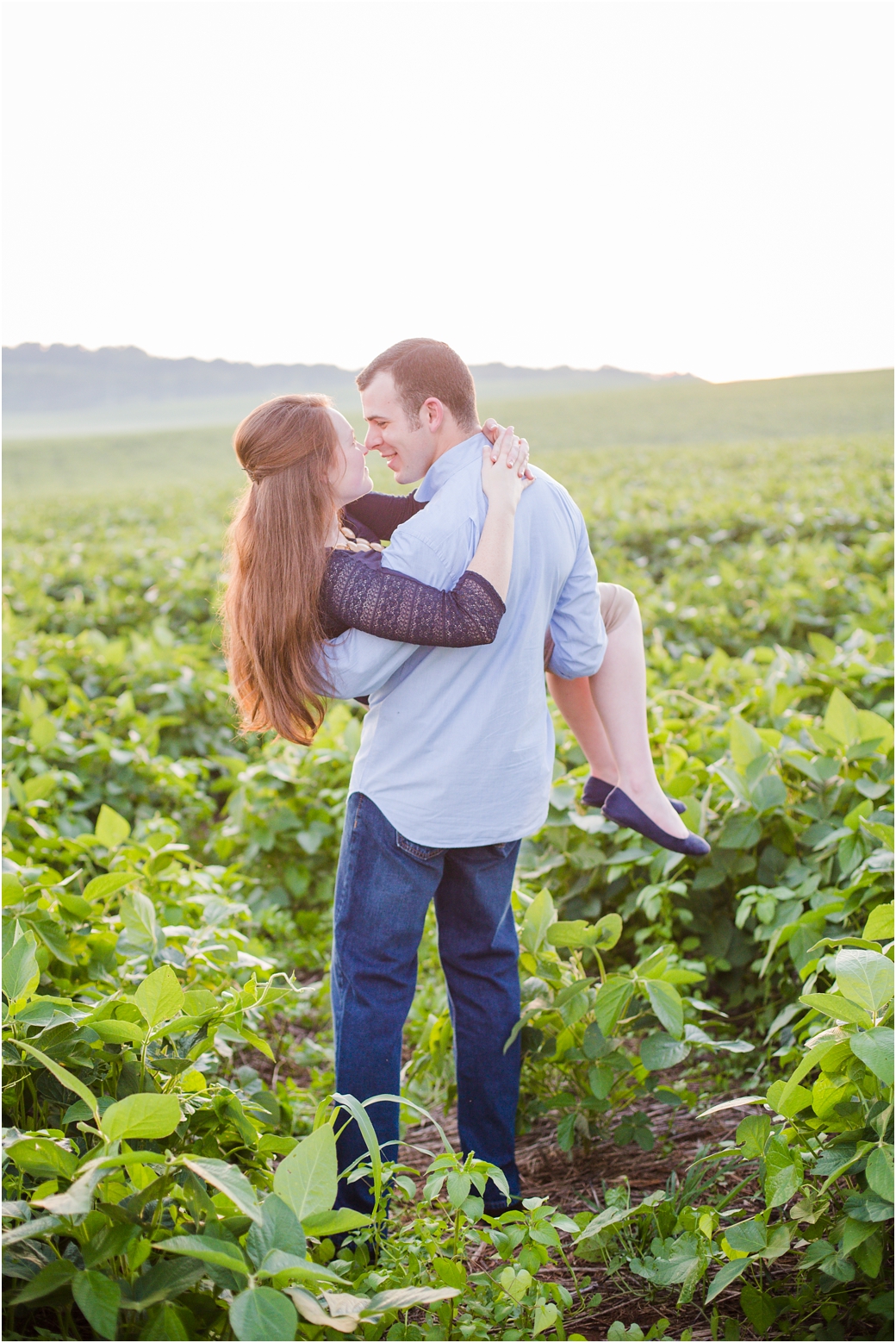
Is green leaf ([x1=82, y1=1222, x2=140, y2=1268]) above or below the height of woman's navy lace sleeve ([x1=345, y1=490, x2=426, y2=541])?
below

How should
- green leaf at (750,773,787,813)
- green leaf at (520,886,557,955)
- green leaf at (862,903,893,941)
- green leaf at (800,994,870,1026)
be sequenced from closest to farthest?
green leaf at (800,994,870,1026), green leaf at (862,903,893,941), green leaf at (520,886,557,955), green leaf at (750,773,787,813)

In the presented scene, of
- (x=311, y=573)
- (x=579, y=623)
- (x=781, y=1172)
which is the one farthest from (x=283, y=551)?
(x=781, y=1172)

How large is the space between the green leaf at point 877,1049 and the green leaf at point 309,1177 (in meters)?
0.76

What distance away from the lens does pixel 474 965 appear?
2.20m

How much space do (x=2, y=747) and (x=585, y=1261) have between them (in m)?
3.26

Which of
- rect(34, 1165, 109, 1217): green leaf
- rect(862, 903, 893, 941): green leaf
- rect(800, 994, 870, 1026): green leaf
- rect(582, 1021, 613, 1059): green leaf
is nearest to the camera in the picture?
rect(34, 1165, 109, 1217): green leaf

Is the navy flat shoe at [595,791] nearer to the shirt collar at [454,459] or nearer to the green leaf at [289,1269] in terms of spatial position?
the shirt collar at [454,459]

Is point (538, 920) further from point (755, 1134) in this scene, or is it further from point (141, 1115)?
point (141, 1115)

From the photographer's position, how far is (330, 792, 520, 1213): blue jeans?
204 centimetres

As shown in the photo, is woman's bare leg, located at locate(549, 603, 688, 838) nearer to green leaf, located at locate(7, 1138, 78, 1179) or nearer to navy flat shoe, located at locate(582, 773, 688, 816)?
navy flat shoe, located at locate(582, 773, 688, 816)

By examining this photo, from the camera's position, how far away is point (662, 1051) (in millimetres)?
2090

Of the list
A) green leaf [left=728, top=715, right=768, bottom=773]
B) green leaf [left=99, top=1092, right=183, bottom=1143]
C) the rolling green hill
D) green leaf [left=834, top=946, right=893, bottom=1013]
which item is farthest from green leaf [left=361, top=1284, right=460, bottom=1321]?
the rolling green hill

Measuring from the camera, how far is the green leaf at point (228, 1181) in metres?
1.17

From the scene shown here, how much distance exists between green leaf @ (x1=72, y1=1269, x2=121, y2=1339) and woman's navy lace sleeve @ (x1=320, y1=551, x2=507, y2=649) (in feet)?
3.57
